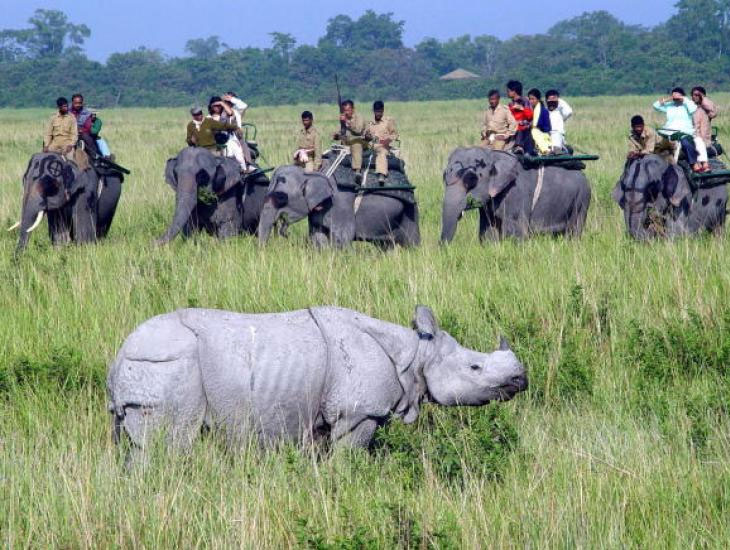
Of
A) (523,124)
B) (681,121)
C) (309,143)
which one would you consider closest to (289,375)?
(309,143)

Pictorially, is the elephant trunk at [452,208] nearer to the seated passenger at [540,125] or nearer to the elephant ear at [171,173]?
the seated passenger at [540,125]

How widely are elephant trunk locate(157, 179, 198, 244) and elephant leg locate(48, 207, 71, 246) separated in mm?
1181

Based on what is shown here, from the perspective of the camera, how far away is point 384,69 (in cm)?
9125

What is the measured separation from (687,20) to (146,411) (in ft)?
339

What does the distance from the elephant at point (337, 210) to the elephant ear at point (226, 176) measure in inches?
46.3

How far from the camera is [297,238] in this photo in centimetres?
1430

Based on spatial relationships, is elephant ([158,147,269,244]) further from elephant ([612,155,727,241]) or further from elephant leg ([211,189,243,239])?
elephant ([612,155,727,241])

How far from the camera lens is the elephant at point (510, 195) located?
14.1 metres

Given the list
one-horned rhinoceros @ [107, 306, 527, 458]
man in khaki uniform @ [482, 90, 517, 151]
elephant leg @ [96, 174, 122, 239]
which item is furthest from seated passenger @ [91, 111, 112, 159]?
one-horned rhinoceros @ [107, 306, 527, 458]

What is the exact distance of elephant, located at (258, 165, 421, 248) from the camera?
1357 cm

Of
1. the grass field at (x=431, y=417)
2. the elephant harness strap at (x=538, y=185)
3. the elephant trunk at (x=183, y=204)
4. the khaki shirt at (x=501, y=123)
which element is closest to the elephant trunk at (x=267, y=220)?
the grass field at (x=431, y=417)

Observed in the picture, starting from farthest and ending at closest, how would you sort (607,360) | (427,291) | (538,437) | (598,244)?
(598,244) < (427,291) < (607,360) < (538,437)

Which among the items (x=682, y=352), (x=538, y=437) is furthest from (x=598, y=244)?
(x=538, y=437)

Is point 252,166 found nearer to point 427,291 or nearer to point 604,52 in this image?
point 427,291
